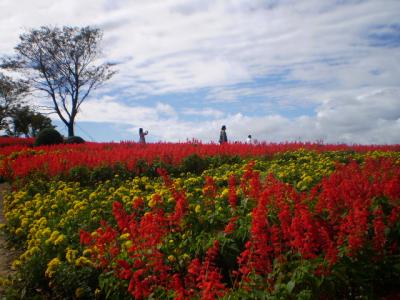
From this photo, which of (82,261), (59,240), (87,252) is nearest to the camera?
(82,261)

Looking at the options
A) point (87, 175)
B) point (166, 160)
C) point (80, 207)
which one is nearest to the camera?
point (80, 207)

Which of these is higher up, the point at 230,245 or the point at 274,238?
the point at 274,238

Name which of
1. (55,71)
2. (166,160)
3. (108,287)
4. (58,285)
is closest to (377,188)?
(108,287)

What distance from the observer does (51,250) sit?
5.49m

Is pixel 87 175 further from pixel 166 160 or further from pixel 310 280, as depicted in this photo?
pixel 310 280

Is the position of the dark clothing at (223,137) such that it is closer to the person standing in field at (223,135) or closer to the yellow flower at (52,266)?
the person standing in field at (223,135)

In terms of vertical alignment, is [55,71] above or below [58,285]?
above

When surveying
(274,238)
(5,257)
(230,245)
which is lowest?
(5,257)

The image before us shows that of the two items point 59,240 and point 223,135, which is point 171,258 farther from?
point 223,135

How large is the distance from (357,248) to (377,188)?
52.1 inches

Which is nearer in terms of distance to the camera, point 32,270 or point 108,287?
point 108,287

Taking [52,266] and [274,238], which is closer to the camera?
[274,238]

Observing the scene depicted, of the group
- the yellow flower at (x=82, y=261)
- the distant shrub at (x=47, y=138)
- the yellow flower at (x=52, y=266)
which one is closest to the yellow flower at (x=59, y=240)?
the yellow flower at (x=52, y=266)

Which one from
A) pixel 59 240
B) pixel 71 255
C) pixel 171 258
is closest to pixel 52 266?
pixel 71 255
